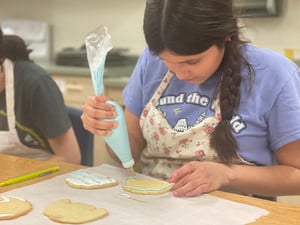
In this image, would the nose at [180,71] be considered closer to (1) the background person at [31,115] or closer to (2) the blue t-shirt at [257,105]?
(2) the blue t-shirt at [257,105]

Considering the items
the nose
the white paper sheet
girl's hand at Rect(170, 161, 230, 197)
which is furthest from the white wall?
the white paper sheet

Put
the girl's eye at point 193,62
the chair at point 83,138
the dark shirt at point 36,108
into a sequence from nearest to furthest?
the girl's eye at point 193,62
the dark shirt at point 36,108
the chair at point 83,138

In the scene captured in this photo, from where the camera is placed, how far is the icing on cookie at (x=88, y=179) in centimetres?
108

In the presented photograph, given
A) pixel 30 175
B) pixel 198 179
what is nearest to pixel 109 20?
pixel 30 175

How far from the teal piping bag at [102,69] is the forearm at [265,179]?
0.85 ft

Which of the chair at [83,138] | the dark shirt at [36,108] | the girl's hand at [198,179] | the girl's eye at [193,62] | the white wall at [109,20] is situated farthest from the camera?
the white wall at [109,20]

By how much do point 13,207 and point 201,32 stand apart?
52 centimetres

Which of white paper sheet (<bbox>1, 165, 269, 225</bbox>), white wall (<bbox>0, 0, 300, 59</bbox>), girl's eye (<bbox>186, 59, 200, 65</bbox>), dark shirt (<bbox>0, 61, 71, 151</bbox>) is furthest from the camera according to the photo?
white wall (<bbox>0, 0, 300, 59</bbox>)

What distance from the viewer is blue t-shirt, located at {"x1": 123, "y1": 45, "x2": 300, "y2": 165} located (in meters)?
1.18

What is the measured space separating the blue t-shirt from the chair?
453 millimetres

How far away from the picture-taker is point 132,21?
304 cm

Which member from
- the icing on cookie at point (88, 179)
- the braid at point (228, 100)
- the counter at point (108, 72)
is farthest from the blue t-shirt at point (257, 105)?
the counter at point (108, 72)

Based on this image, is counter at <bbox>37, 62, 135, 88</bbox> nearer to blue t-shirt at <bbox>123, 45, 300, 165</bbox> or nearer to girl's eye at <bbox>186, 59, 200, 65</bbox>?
blue t-shirt at <bbox>123, 45, 300, 165</bbox>

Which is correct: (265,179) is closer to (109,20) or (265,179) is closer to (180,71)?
(180,71)
